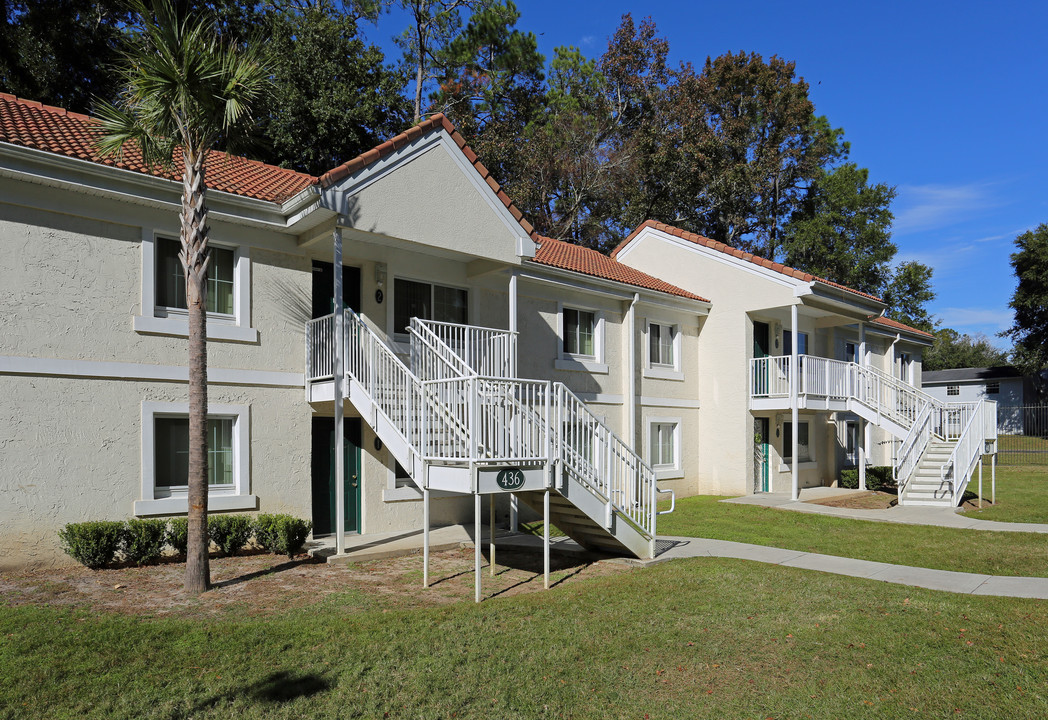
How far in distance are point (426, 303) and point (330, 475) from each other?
3.70m

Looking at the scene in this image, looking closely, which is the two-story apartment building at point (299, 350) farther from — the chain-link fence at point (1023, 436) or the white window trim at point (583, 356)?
the chain-link fence at point (1023, 436)

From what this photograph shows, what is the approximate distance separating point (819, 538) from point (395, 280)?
9001mm

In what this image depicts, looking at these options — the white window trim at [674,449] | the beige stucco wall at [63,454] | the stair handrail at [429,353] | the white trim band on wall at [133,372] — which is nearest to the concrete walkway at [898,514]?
the white window trim at [674,449]

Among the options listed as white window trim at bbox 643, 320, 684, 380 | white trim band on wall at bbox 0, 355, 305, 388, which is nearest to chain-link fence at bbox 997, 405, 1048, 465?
white window trim at bbox 643, 320, 684, 380

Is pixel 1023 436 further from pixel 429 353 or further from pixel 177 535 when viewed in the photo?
pixel 177 535

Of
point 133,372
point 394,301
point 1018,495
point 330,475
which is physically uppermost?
point 394,301

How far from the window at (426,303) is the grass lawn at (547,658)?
6375 mm

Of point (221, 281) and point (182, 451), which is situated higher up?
point (221, 281)

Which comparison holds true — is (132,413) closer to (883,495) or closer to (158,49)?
(158,49)

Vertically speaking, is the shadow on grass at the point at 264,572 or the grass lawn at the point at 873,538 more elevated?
the shadow on grass at the point at 264,572

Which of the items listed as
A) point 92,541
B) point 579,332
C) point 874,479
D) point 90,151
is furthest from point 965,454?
point 90,151

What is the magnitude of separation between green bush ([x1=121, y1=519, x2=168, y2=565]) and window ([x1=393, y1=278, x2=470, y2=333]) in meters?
5.27

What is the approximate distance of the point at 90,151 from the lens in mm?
10297

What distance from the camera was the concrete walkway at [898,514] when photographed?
47.1 feet
